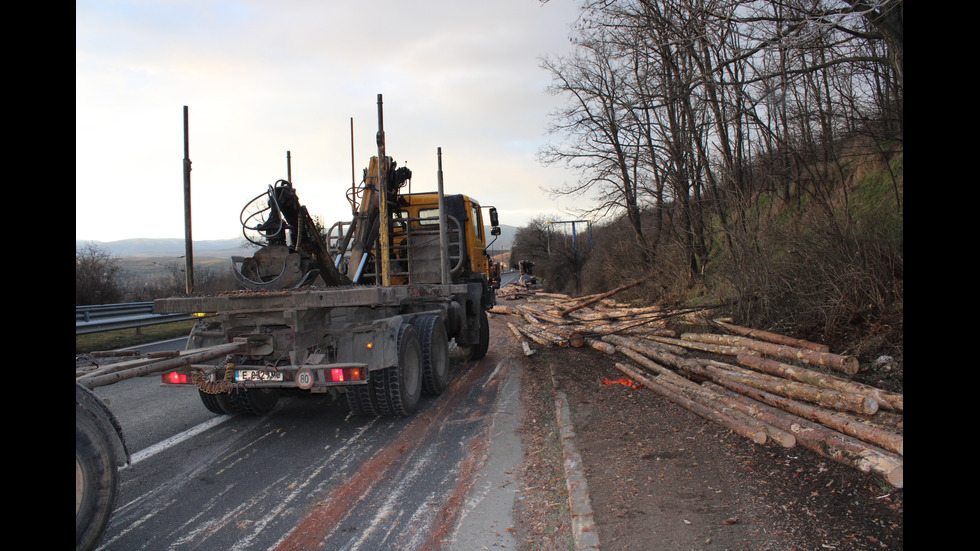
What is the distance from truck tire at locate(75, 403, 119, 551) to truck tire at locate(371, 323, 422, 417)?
10.2 ft

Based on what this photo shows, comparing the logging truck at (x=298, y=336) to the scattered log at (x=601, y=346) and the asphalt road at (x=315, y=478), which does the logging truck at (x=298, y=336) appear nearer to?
the asphalt road at (x=315, y=478)

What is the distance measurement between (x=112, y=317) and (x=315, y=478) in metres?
12.2

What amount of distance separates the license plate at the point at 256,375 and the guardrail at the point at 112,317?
813 centimetres

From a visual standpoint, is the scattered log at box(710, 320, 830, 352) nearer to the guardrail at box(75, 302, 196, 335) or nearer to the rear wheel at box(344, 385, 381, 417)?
the rear wheel at box(344, 385, 381, 417)

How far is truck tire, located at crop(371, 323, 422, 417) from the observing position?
6.22 metres

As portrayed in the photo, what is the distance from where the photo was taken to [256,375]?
17.8 feet

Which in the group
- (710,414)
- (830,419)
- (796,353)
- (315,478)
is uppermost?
A: (796,353)

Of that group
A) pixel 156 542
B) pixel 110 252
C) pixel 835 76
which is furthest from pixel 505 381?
pixel 110 252

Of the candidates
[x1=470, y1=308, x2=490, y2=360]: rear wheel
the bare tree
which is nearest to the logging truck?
[x1=470, y1=308, x2=490, y2=360]: rear wheel

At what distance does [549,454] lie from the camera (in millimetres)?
5180

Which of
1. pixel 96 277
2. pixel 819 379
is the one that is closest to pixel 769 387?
pixel 819 379

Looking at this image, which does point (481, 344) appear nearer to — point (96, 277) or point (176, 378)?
point (176, 378)

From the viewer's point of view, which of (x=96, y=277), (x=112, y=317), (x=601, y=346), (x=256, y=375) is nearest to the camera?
(x=256, y=375)
